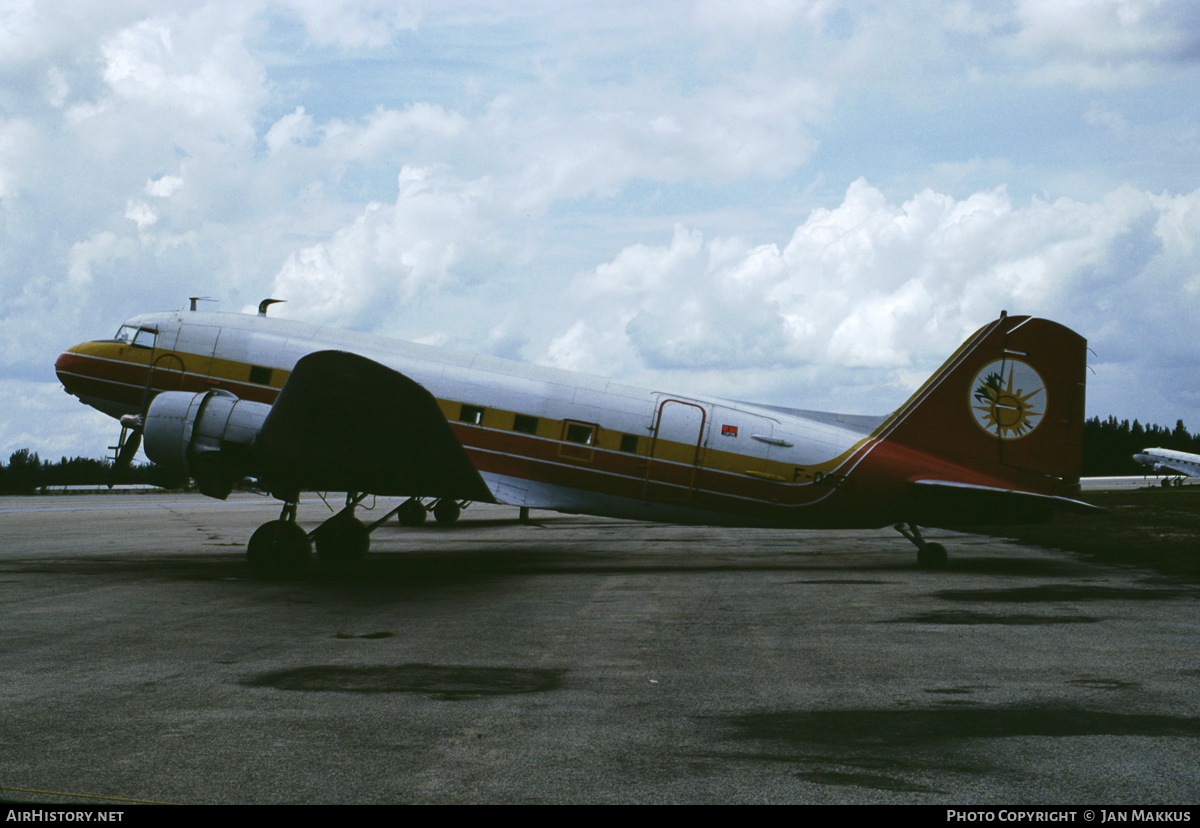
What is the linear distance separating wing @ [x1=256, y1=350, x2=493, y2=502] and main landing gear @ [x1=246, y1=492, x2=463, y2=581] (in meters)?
0.65

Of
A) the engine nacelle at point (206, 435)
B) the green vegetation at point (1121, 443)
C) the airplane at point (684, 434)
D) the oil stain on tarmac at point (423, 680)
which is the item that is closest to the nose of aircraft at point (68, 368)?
the airplane at point (684, 434)

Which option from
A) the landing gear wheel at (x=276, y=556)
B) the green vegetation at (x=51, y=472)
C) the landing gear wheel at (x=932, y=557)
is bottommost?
the green vegetation at (x=51, y=472)

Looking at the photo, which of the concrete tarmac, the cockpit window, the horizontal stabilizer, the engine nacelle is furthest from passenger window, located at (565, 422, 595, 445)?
the cockpit window

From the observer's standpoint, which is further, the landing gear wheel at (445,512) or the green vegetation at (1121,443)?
the green vegetation at (1121,443)

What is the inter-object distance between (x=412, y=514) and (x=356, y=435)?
609 inches

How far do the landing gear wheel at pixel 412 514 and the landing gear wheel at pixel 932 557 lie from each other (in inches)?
659

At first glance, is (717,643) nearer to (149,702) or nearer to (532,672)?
(532,672)

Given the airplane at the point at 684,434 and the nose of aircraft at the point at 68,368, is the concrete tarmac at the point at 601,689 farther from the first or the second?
the nose of aircraft at the point at 68,368

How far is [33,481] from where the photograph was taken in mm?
83062

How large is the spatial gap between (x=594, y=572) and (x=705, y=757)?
10330mm

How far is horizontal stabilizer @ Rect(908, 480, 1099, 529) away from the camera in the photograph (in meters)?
14.3

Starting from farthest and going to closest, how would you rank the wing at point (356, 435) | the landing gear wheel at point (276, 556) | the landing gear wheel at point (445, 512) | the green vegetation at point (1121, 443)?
the green vegetation at point (1121, 443), the landing gear wheel at point (445, 512), the landing gear wheel at point (276, 556), the wing at point (356, 435)

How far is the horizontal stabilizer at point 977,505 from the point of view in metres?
14.3

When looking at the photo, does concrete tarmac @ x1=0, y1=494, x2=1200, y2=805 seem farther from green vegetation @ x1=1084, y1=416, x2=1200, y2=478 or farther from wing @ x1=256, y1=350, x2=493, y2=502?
green vegetation @ x1=1084, y1=416, x2=1200, y2=478
